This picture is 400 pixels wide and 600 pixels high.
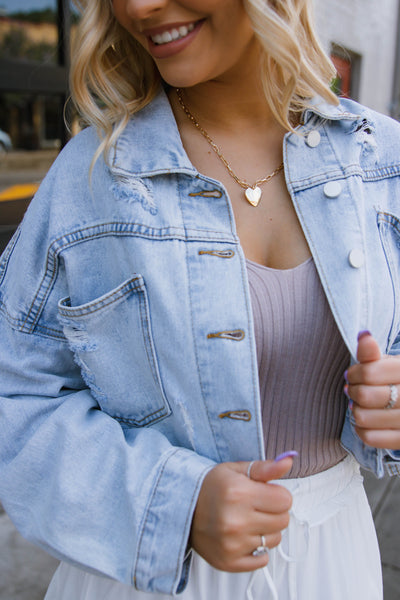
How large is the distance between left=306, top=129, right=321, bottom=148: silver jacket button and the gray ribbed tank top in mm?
290

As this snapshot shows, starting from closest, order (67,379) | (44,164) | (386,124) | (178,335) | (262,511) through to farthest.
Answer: (262,511)
(178,335)
(67,379)
(386,124)
(44,164)

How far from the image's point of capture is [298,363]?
105 centimetres

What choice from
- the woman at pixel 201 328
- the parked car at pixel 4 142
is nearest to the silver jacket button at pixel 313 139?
the woman at pixel 201 328

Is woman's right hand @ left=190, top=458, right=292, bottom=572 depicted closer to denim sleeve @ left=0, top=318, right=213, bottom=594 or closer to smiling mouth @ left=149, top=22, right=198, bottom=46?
denim sleeve @ left=0, top=318, right=213, bottom=594

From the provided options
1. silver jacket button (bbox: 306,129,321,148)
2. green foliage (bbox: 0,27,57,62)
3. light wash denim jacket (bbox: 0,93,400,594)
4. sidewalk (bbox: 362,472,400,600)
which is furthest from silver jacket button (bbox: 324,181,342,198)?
green foliage (bbox: 0,27,57,62)

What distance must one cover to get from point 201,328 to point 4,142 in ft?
20.2

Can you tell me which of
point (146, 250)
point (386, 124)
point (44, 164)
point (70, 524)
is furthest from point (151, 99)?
point (44, 164)

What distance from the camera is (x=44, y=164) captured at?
5.83 metres

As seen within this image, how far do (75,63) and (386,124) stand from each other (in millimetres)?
677

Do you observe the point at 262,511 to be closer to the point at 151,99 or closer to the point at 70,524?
the point at 70,524

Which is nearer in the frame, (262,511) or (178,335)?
(262,511)

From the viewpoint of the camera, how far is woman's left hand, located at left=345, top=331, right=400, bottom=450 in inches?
36.4

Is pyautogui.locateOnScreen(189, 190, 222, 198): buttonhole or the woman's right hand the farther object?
pyautogui.locateOnScreen(189, 190, 222, 198): buttonhole

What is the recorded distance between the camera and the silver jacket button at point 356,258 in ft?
3.41
